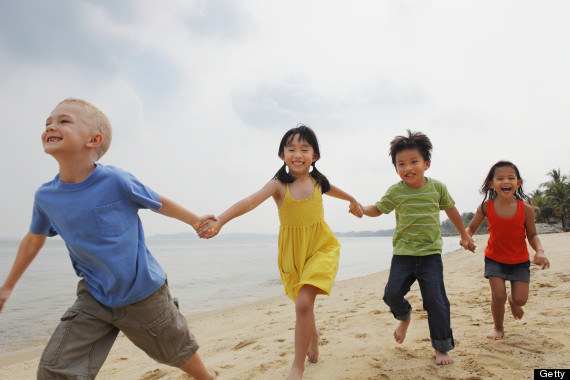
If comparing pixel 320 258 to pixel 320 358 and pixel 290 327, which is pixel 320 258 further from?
pixel 290 327

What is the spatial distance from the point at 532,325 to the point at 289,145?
313 centimetres

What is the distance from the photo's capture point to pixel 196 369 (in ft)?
8.04

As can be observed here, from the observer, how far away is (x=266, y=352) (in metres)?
3.68

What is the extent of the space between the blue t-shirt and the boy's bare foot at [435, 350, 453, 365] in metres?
2.28

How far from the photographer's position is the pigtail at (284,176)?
10.5ft

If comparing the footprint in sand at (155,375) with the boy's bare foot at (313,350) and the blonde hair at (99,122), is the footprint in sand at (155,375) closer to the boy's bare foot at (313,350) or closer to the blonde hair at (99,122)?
the boy's bare foot at (313,350)

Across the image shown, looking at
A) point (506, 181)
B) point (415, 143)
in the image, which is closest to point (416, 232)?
point (415, 143)

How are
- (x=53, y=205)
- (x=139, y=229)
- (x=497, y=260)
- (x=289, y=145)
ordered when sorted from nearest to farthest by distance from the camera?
(x=53, y=205) → (x=139, y=229) → (x=289, y=145) → (x=497, y=260)

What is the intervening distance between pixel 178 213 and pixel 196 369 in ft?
3.49

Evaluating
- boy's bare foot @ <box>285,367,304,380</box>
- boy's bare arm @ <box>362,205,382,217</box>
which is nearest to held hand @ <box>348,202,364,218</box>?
boy's bare arm @ <box>362,205,382,217</box>

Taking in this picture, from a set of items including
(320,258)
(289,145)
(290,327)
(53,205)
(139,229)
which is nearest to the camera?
(53,205)

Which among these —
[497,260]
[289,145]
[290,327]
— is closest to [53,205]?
[289,145]

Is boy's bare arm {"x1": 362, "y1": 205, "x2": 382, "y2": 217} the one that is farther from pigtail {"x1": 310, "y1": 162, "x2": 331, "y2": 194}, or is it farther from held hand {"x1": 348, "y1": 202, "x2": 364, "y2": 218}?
pigtail {"x1": 310, "y1": 162, "x2": 331, "y2": 194}

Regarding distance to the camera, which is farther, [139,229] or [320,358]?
[320,358]
